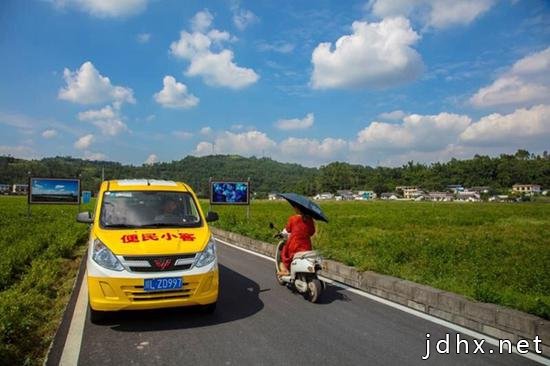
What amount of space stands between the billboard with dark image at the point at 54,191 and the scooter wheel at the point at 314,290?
1034 inches

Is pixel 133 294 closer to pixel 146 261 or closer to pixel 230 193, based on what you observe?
pixel 146 261

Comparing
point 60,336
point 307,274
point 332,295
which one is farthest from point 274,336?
point 60,336

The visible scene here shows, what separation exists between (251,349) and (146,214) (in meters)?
2.94

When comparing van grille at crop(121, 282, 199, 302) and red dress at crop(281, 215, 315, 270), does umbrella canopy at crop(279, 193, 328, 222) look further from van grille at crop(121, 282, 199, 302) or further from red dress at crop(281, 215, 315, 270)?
van grille at crop(121, 282, 199, 302)

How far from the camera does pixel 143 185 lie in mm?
7316

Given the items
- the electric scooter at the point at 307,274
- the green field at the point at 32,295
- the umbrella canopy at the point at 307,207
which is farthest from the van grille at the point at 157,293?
the umbrella canopy at the point at 307,207

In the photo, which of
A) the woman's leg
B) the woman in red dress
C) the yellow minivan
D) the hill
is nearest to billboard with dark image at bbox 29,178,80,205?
the woman's leg

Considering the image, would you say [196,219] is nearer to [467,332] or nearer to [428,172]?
[467,332]

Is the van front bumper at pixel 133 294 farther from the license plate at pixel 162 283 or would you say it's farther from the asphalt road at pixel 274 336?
the asphalt road at pixel 274 336

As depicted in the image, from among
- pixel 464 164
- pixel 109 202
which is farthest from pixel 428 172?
pixel 109 202

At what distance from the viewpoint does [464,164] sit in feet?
467

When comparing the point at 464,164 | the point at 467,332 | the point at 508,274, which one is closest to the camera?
the point at 467,332

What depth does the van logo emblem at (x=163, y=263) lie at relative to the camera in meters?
5.68

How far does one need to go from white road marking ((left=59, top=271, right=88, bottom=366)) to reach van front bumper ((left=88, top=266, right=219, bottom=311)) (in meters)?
0.38
